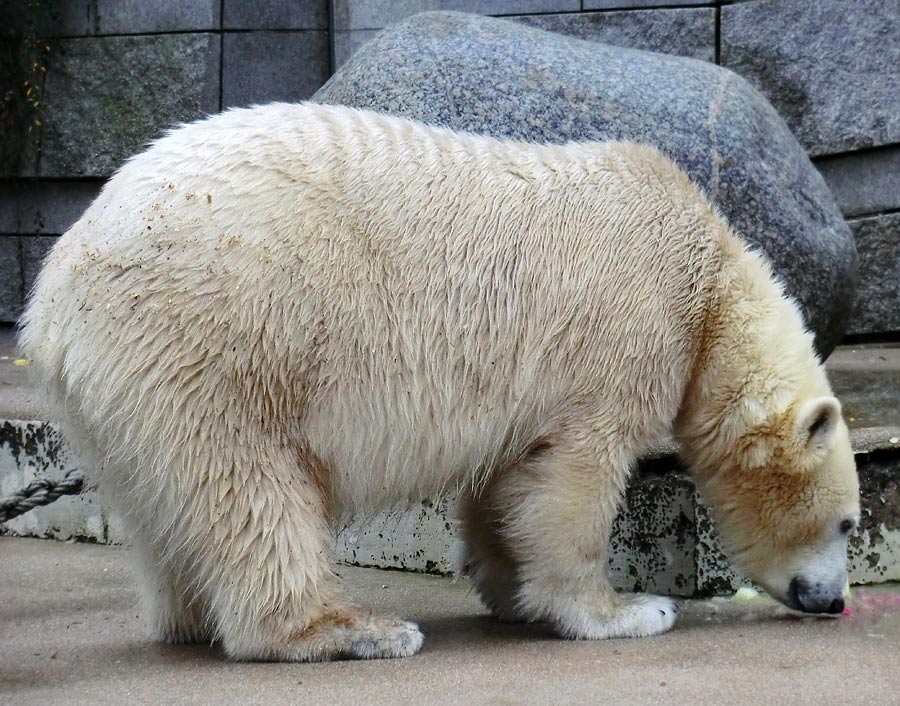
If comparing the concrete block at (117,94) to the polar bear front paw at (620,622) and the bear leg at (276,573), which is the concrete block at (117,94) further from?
the polar bear front paw at (620,622)

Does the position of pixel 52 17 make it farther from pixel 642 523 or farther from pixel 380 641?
pixel 380 641

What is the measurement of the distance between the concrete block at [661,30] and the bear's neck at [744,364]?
144 inches

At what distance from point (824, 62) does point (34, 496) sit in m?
5.25

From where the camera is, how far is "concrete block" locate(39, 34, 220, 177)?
738 centimetres

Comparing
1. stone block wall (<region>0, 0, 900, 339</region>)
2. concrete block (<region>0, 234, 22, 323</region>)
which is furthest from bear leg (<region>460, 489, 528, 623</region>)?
concrete block (<region>0, 234, 22, 323</region>)

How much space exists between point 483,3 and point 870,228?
254 centimetres

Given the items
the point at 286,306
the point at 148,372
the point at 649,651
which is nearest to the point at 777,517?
the point at 649,651

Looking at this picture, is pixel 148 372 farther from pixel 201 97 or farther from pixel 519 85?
pixel 201 97

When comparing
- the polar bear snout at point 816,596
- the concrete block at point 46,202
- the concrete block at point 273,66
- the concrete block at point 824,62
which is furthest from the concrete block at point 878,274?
the concrete block at point 46,202

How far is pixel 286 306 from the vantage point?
10.3 feet

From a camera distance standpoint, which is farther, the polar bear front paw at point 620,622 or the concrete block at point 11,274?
the concrete block at point 11,274

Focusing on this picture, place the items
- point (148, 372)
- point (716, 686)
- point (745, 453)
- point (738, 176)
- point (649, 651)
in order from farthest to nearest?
1. point (738, 176)
2. point (745, 453)
3. point (649, 651)
4. point (148, 372)
5. point (716, 686)

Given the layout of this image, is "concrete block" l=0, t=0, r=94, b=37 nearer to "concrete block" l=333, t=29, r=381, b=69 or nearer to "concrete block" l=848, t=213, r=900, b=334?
"concrete block" l=333, t=29, r=381, b=69

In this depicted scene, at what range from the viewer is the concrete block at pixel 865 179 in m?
7.07
